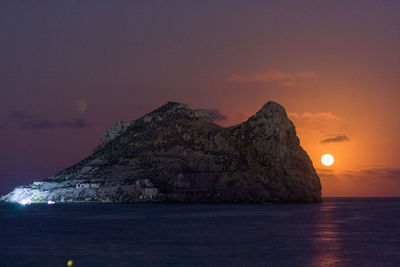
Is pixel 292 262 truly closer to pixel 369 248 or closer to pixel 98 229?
pixel 369 248

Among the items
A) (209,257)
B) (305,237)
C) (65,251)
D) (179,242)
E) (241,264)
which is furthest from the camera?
(305,237)

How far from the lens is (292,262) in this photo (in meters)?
67.2

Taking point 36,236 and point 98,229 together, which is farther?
point 98,229

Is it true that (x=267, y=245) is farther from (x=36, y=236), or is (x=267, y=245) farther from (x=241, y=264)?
(x=36, y=236)

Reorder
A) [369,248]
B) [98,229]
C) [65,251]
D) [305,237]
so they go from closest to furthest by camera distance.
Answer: [65,251] → [369,248] → [305,237] → [98,229]

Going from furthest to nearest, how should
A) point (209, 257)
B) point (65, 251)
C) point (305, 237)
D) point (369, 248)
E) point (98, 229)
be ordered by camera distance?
point (98, 229) → point (305, 237) → point (369, 248) → point (65, 251) → point (209, 257)

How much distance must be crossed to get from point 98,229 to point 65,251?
37917mm

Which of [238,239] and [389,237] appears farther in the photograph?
[389,237]

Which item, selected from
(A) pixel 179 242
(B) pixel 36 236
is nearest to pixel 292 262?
(A) pixel 179 242


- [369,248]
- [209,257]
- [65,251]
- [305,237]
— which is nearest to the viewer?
[209,257]

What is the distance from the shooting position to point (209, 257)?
70250mm

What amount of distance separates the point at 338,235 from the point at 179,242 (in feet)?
105

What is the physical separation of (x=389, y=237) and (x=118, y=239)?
48131mm

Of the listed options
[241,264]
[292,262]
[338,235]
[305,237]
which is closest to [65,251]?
[241,264]
